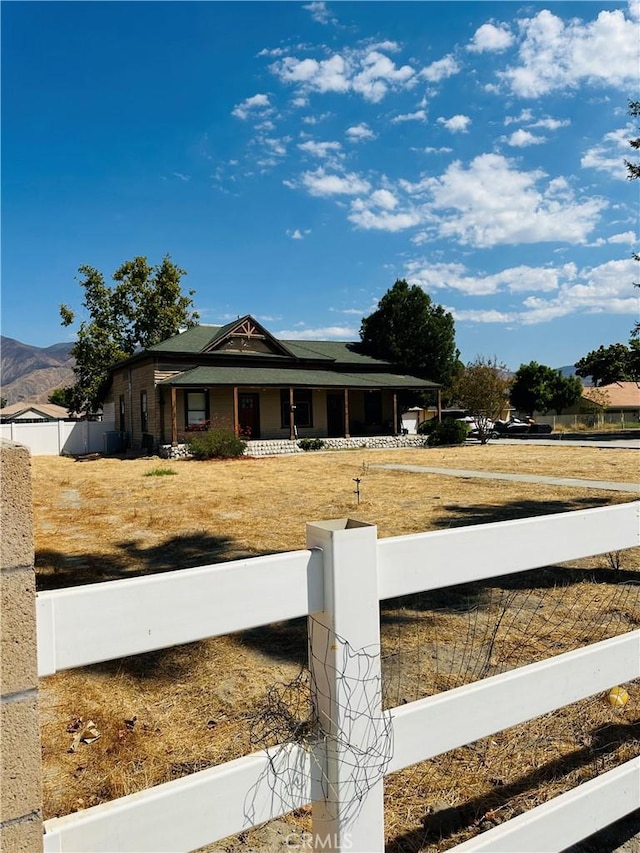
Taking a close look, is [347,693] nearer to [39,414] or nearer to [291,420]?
[291,420]

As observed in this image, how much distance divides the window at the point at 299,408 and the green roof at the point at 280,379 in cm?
106

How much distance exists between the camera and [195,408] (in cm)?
2723

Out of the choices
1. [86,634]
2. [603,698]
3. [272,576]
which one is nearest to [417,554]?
[272,576]

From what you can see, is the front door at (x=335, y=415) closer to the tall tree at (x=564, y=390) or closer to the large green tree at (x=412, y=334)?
the large green tree at (x=412, y=334)

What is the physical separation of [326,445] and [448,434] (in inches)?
247

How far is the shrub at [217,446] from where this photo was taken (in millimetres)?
22156

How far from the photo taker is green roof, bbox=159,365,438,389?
25.6m

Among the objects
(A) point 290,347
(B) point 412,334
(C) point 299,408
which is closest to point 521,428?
(B) point 412,334

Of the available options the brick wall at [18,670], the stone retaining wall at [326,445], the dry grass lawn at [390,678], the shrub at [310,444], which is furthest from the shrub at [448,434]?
the brick wall at [18,670]

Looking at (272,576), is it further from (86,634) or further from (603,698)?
(603,698)

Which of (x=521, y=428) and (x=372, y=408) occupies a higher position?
A: (x=372, y=408)

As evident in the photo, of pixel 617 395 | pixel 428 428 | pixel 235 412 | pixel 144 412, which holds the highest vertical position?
pixel 617 395

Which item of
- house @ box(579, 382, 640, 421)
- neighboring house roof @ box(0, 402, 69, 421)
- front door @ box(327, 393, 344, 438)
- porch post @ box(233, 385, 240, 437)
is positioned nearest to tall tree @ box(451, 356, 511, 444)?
front door @ box(327, 393, 344, 438)

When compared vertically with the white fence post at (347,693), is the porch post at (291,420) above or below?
above
